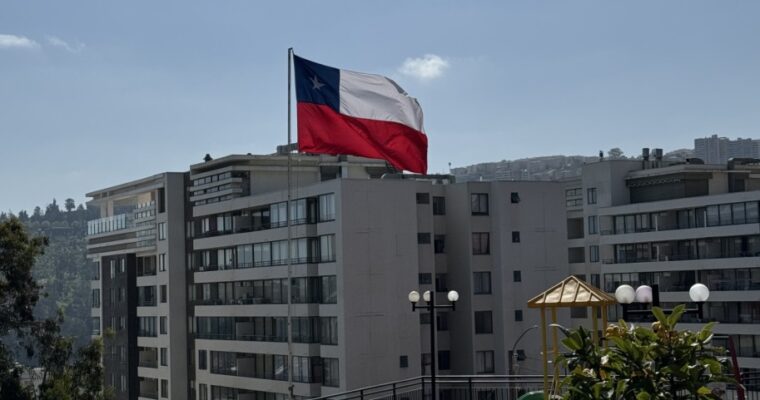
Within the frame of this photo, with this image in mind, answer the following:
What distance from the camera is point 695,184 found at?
9294cm

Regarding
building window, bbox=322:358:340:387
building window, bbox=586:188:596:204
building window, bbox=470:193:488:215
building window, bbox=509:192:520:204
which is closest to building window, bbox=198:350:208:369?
building window, bbox=322:358:340:387

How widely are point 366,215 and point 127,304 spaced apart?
32229 millimetres

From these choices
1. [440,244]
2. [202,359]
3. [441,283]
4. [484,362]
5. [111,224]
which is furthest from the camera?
[111,224]

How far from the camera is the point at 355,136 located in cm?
3147

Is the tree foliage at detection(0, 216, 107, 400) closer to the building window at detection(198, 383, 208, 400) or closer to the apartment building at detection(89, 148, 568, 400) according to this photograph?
the apartment building at detection(89, 148, 568, 400)

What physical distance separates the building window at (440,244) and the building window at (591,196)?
31.2 m

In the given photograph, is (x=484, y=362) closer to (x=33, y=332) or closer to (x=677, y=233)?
(x=677, y=233)

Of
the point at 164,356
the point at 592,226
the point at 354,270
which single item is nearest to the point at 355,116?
the point at 354,270

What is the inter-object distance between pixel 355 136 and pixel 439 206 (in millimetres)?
42176

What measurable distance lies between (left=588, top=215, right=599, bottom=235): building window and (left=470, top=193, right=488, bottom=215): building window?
3093cm

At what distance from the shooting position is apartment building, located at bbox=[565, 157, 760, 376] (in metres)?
83.9

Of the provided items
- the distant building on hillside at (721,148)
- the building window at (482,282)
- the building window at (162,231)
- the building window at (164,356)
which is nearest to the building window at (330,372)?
the building window at (482,282)

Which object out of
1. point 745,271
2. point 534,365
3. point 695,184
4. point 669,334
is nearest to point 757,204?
point 745,271

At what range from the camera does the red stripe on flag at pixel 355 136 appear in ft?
102
